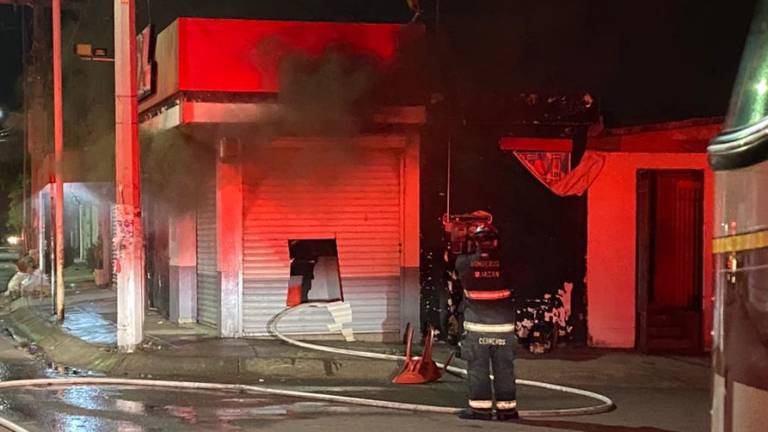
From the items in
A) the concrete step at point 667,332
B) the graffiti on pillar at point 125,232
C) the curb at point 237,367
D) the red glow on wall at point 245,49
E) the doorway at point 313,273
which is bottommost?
the curb at point 237,367

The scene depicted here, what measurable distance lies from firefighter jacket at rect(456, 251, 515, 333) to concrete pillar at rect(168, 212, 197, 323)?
613 cm

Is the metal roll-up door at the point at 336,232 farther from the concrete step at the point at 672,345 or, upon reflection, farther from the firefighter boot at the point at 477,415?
the firefighter boot at the point at 477,415

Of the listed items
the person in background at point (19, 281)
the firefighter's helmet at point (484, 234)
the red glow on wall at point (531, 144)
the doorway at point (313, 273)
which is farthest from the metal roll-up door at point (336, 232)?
the person in background at point (19, 281)

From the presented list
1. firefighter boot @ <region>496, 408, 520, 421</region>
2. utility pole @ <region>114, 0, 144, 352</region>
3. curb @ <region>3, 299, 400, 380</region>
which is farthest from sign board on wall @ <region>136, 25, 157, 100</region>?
firefighter boot @ <region>496, 408, 520, 421</region>

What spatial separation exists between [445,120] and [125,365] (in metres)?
4.86

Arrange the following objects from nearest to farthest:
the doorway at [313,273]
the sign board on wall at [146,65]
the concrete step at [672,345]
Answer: the concrete step at [672,345] → the doorway at [313,273] → the sign board on wall at [146,65]

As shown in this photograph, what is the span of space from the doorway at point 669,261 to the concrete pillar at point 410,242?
2818 millimetres

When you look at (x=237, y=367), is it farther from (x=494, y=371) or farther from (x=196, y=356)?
(x=494, y=371)

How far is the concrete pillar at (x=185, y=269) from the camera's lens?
507 inches

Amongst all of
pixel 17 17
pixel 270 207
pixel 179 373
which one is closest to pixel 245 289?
pixel 270 207

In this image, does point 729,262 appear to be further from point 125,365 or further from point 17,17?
point 17,17

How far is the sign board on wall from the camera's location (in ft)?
39.2

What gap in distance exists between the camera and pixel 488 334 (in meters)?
7.63

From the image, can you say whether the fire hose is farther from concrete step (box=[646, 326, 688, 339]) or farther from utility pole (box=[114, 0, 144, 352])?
concrete step (box=[646, 326, 688, 339])
